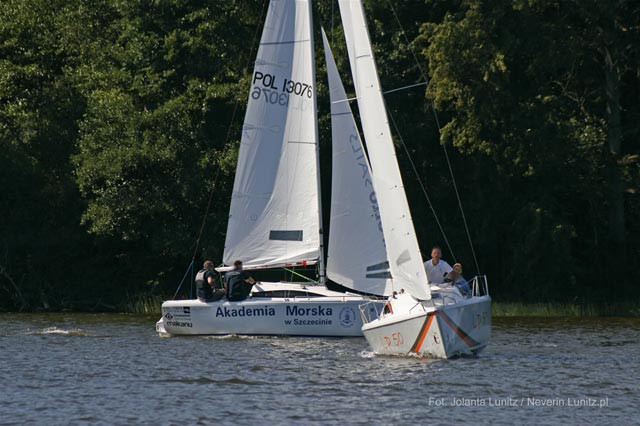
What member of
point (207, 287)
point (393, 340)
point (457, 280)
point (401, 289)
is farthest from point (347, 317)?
point (393, 340)

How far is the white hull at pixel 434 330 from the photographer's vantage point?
20.5 meters

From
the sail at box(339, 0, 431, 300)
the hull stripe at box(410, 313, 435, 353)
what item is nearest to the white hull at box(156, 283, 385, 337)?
the sail at box(339, 0, 431, 300)

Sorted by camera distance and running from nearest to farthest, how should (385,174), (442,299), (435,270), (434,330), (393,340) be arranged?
1. (434,330)
2. (442,299)
3. (393,340)
4. (385,174)
5. (435,270)

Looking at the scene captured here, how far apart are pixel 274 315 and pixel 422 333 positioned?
6.47 metres

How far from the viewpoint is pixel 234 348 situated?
24469mm

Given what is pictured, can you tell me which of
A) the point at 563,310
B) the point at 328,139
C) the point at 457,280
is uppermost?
the point at 328,139

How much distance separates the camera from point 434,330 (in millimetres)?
20516

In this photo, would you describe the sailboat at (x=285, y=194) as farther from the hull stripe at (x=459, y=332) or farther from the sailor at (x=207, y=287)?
the hull stripe at (x=459, y=332)

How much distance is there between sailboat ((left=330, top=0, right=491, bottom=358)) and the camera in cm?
2066

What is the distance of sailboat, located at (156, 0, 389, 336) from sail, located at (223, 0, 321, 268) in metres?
0.02

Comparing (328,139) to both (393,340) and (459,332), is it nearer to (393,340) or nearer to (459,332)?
(393,340)

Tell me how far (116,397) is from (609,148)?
22.6 metres

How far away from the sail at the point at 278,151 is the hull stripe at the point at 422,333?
7776 mm

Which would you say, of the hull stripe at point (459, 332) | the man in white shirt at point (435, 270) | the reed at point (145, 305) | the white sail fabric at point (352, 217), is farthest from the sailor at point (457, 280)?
the reed at point (145, 305)
